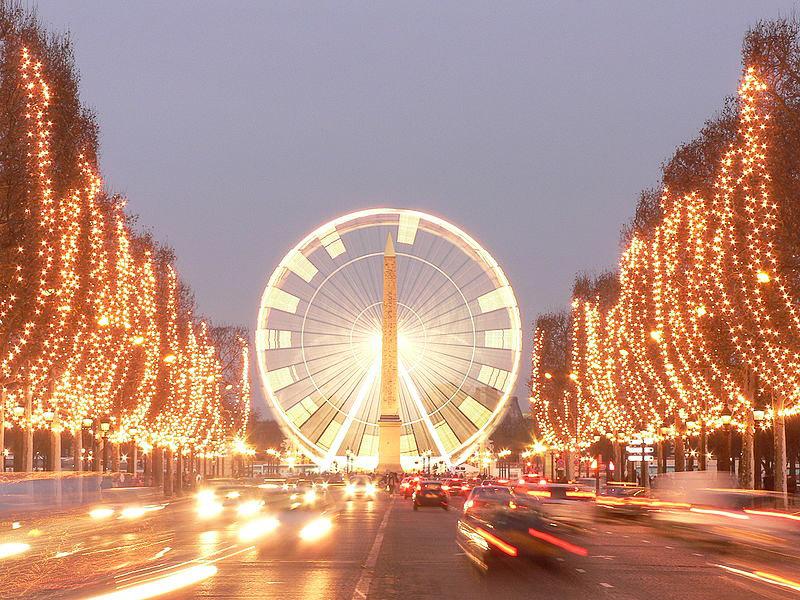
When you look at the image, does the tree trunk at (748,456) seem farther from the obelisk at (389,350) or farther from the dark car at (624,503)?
the obelisk at (389,350)

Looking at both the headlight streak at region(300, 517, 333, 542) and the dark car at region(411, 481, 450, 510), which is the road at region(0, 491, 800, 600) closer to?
the headlight streak at region(300, 517, 333, 542)

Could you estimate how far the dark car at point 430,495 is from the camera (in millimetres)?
70438

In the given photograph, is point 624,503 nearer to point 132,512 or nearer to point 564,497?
point 564,497

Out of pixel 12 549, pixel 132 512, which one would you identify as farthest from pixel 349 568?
pixel 132 512

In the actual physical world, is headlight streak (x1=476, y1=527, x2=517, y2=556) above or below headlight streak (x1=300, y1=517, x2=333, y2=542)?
above

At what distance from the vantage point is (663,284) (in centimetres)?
7519

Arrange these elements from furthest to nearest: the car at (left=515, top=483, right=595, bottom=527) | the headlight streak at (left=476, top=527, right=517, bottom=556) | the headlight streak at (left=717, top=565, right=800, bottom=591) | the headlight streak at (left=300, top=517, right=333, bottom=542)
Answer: the car at (left=515, top=483, right=595, bottom=527) < the headlight streak at (left=300, top=517, right=333, bottom=542) < the headlight streak at (left=476, top=527, right=517, bottom=556) < the headlight streak at (left=717, top=565, right=800, bottom=591)

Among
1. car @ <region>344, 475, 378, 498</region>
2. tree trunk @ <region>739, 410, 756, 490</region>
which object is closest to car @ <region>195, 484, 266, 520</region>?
car @ <region>344, 475, 378, 498</region>

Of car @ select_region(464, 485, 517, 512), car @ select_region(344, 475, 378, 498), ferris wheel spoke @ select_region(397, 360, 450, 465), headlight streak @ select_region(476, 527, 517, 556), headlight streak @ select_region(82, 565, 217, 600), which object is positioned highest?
ferris wheel spoke @ select_region(397, 360, 450, 465)

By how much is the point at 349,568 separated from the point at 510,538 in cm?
342

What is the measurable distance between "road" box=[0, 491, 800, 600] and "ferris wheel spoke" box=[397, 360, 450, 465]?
52.6m

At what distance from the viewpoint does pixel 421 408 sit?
328 feet

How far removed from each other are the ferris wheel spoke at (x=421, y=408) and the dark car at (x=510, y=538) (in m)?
69.7

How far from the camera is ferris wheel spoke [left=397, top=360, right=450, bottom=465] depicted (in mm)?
98438
